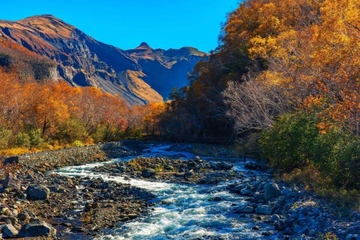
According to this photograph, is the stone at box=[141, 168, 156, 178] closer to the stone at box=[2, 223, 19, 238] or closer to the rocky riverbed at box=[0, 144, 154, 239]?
the rocky riverbed at box=[0, 144, 154, 239]

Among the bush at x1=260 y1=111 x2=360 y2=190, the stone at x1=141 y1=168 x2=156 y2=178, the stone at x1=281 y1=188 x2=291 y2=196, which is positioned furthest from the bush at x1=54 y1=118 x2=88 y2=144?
the stone at x1=281 y1=188 x2=291 y2=196

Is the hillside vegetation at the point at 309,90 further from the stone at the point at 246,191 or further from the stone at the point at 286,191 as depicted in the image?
the stone at the point at 246,191

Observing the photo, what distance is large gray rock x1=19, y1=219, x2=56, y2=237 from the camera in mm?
10461

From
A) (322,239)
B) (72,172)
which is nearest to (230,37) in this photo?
(72,172)

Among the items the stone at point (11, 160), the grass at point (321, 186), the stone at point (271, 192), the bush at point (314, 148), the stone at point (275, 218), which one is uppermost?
the bush at point (314, 148)

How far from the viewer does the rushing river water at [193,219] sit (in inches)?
433

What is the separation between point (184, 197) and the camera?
16.0m

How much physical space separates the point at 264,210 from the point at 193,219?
254 cm

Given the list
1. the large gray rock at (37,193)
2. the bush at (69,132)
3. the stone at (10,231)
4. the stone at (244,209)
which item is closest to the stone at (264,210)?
the stone at (244,209)

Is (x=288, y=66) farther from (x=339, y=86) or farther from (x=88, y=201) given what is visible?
(x=88, y=201)

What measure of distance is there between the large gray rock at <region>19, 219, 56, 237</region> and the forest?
8911mm

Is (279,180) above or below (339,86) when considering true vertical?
below

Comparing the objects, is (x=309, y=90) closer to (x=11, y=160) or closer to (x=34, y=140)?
(x=11, y=160)

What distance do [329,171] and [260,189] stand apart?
4.10 metres
